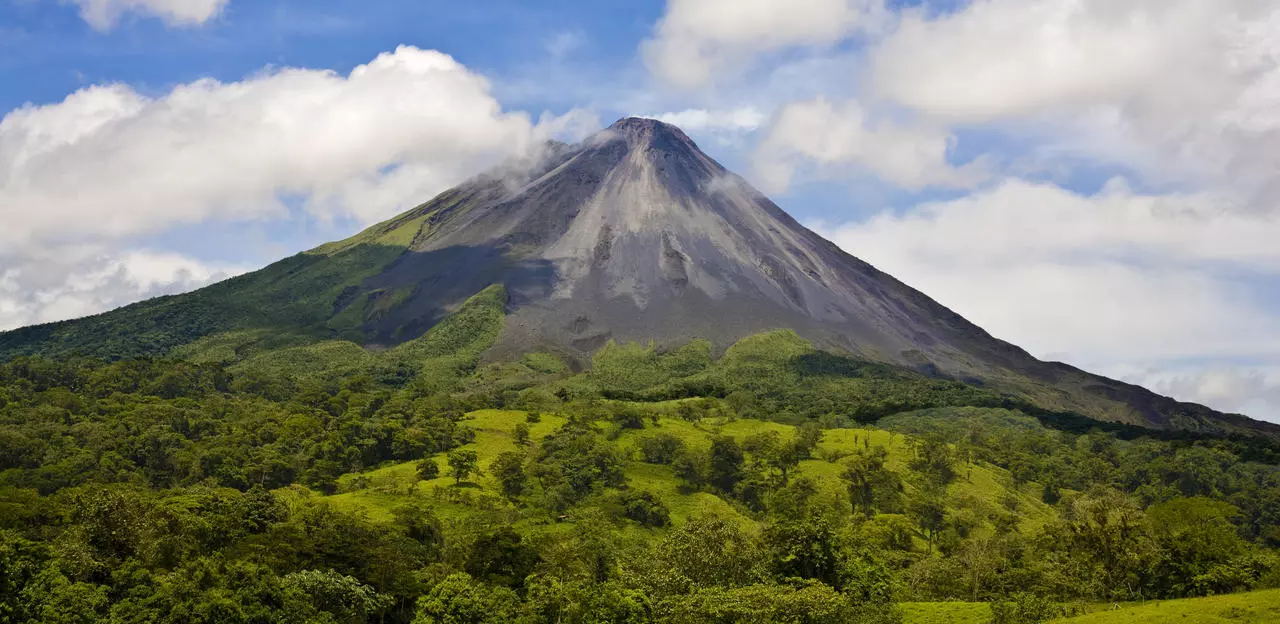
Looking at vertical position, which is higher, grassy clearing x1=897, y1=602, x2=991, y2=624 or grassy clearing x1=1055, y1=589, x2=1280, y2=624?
grassy clearing x1=1055, y1=589, x2=1280, y2=624

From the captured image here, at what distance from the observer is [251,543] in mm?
52156

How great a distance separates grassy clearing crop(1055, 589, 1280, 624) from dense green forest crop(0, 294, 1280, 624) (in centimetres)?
343

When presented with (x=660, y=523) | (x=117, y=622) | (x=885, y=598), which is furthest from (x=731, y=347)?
(x=117, y=622)

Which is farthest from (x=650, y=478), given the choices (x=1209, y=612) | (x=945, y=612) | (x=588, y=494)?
(x=1209, y=612)

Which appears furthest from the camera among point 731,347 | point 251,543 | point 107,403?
point 731,347

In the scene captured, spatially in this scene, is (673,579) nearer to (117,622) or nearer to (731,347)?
(117,622)

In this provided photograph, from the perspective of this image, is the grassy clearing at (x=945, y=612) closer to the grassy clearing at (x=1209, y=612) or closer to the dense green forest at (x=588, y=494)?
the dense green forest at (x=588, y=494)

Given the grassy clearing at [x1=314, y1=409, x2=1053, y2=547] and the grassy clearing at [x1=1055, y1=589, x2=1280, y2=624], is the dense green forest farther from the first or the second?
the grassy clearing at [x1=1055, y1=589, x2=1280, y2=624]

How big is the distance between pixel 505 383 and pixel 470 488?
78.2 metres

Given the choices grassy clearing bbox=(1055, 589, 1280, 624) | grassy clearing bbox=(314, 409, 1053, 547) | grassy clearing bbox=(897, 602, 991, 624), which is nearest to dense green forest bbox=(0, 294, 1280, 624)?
grassy clearing bbox=(314, 409, 1053, 547)

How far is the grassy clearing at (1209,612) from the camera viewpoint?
38.8 meters

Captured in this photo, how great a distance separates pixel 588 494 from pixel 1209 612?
55.8 m

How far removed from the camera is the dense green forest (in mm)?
46531

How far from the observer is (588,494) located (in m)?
87.6
